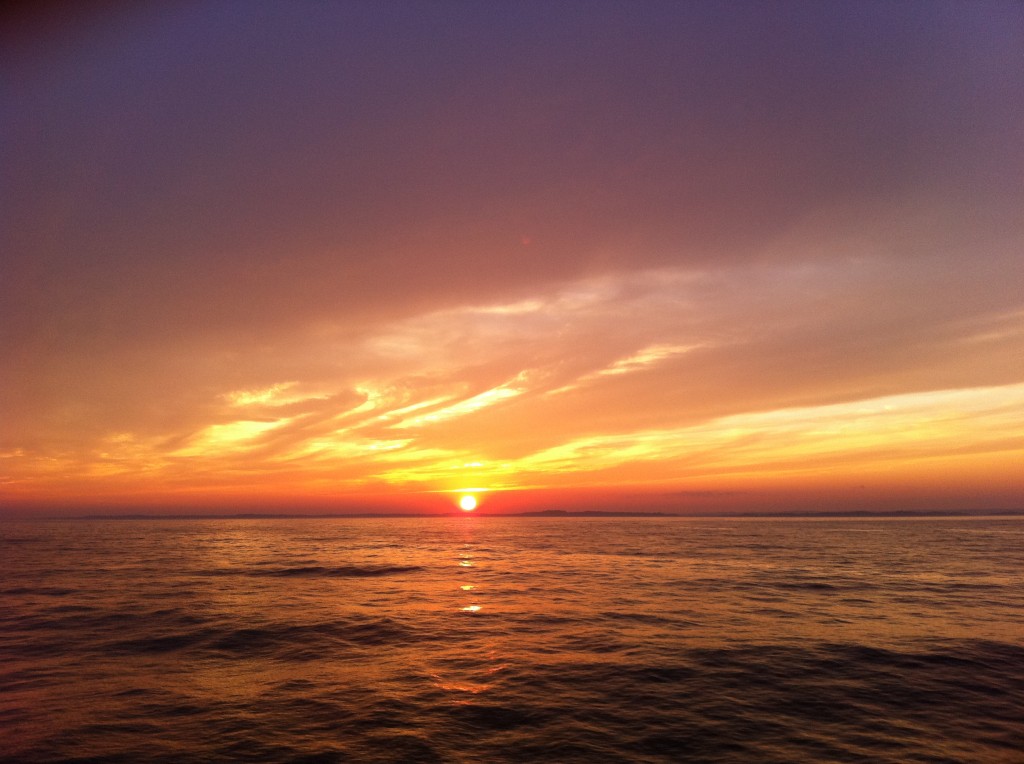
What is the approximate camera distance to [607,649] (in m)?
19.8

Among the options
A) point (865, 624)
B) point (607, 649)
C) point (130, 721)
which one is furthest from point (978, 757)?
point (130, 721)

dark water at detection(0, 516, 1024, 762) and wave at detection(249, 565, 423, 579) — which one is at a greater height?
dark water at detection(0, 516, 1024, 762)

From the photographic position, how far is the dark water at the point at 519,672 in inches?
465

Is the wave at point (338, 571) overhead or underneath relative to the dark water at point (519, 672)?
underneath

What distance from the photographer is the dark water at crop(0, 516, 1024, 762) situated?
1181 centimetres

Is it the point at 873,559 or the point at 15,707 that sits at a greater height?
the point at 15,707

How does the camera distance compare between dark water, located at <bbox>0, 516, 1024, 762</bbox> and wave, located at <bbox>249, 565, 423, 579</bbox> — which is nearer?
dark water, located at <bbox>0, 516, 1024, 762</bbox>

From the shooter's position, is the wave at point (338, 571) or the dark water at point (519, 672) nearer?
the dark water at point (519, 672)

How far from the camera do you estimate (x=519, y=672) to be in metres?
17.1

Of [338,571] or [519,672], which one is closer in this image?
[519,672]

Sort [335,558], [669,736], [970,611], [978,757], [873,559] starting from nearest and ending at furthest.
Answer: [978,757] → [669,736] → [970,611] → [873,559] → [335,558]

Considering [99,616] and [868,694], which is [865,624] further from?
[99,616]

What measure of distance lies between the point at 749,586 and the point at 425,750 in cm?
2853

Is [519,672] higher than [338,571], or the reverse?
[519,672]
